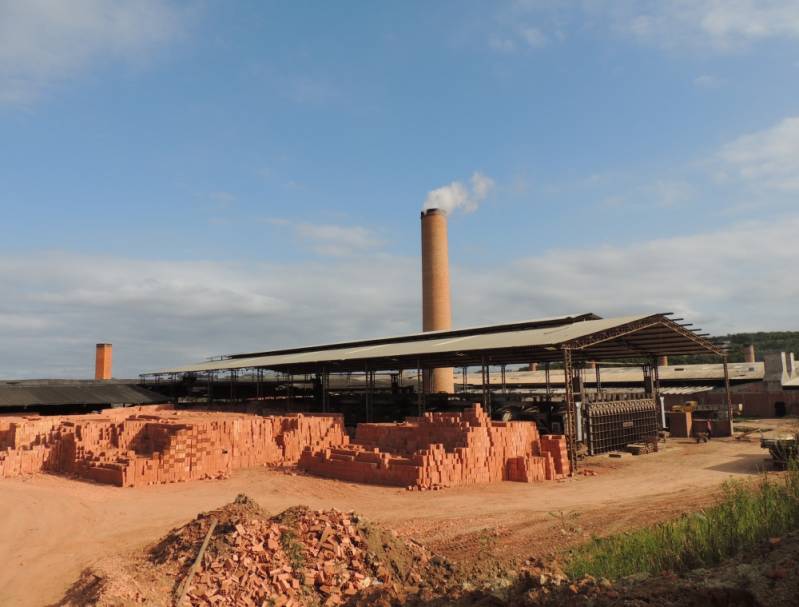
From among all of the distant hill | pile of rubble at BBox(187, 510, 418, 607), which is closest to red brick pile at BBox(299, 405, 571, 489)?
pile of rubble at BBox(187, 510, 418, 607)

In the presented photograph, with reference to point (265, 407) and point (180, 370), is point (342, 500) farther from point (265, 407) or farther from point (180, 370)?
point (180, 370)

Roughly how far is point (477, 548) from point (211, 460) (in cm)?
1275

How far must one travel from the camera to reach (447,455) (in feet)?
62.2

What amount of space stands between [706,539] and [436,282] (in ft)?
136

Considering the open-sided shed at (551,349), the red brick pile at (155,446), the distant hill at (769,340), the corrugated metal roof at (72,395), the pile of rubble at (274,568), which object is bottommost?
the pile of rubble at (274,568)

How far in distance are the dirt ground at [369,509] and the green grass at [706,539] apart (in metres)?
2.26

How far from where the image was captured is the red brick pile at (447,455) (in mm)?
18703

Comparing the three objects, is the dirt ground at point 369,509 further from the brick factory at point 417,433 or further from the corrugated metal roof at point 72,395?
the corrugated metal roof at point 72,395

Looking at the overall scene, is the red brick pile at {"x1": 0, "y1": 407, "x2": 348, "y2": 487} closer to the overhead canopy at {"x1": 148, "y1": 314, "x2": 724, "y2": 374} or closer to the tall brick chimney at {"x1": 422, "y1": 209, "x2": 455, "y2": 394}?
the overhead canopy at {"x1": 148, "y1": 314, "x2": 724, "y2": 374}

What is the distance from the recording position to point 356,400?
135ft

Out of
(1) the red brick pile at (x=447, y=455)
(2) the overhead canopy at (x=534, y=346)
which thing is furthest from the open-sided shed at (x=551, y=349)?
(1) the red brick pile at (x=447, y=455)

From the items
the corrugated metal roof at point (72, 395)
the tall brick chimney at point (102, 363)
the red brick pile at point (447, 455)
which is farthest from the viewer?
the tall brick chimney at point (102, 363)

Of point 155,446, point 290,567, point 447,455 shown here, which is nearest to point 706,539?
point 290,567

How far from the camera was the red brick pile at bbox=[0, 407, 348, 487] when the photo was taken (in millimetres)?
19664
